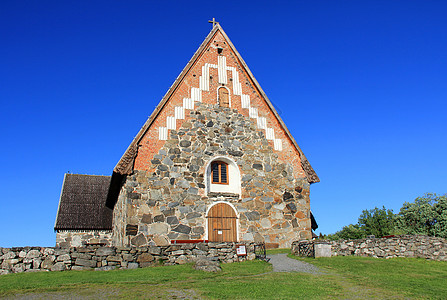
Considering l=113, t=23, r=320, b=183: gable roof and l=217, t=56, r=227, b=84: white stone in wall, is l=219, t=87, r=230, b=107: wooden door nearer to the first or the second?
l=217, t=56, r=227, b=84: white stone in wall

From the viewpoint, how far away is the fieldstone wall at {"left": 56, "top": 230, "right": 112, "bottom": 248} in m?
24.6

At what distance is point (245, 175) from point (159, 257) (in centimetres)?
696

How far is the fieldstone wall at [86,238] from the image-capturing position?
970 inches

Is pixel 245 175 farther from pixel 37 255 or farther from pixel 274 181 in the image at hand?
pixel 37 255

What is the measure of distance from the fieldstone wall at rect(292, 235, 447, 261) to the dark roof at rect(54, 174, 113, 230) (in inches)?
633

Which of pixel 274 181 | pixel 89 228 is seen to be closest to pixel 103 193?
pixel 89 228

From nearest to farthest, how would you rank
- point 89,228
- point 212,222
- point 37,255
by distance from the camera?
point 37,255
point 212,222
point 89,228

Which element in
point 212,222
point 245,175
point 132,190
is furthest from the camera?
point 245,175

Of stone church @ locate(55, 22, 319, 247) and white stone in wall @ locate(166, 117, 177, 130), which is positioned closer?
stone church @ locate(55, 22, 319, 247)

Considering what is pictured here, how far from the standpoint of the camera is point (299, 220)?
19.6 m

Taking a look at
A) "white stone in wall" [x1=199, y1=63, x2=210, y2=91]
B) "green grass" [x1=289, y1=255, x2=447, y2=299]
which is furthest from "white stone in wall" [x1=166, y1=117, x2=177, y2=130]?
"green grass" [x1=289, y1=255, x2=447, y2=299]

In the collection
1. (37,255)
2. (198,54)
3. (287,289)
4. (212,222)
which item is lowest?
(287,289)

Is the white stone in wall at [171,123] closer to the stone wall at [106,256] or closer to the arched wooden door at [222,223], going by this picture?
the arched wooden door at [222,223]

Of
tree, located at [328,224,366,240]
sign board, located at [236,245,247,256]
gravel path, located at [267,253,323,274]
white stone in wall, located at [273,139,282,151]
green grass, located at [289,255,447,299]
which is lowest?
green grass, located at [289,255,447,299]
